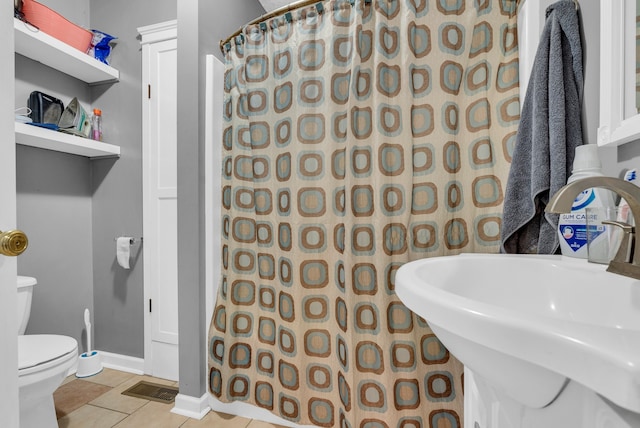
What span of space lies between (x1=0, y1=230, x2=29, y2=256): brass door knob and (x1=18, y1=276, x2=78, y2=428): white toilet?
805 mm

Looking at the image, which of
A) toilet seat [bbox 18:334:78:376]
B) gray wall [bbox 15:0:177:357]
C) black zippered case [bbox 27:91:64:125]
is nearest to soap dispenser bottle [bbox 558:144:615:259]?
toilet seat [bbox 18:334:78:376]

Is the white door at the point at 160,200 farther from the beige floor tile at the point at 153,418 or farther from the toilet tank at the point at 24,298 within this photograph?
the toilet tank at the point at 24,298

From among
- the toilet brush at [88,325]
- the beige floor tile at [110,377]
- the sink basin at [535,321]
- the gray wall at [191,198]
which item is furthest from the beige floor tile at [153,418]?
the sink basin at [535,321]

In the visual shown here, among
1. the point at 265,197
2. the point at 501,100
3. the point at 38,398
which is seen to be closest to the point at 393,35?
the point at 501,100

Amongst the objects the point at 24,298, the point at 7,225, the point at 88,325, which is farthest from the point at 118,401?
the point at 7,225

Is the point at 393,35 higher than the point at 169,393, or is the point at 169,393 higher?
the point at 393,35

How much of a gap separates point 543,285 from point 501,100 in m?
0.72

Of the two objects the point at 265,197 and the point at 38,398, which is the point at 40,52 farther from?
the point at 38,398

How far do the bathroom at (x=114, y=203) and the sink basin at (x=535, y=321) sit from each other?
1236 millimetres

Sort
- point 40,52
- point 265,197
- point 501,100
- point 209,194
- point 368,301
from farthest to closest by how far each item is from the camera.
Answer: point 40,52
point 209,194
point 265,197
point 368,301
point 501,100

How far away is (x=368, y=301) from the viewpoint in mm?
1177

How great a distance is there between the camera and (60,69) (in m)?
1.78

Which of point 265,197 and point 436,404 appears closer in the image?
point 436,404

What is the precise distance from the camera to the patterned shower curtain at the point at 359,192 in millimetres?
1101
